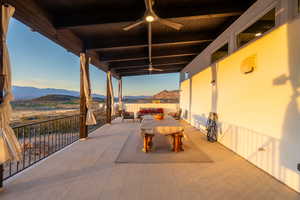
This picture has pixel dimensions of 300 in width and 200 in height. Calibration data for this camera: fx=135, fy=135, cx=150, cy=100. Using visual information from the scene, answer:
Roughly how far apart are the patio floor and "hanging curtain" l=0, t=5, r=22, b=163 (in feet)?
1.80

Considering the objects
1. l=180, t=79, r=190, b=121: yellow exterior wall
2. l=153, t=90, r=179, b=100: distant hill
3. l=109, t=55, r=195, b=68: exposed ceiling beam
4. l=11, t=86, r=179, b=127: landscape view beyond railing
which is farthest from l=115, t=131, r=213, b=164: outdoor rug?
l=153, t=90, r=179, b=100: distant hill

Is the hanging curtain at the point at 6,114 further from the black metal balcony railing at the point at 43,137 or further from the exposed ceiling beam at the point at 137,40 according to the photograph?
the exposed ceiling beam at the point at 137,40

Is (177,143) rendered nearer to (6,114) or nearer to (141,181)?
(141,181)

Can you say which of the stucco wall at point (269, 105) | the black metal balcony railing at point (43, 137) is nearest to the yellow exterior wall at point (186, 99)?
the stucco wall at point (269, 105)

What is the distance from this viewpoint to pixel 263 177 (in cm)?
224

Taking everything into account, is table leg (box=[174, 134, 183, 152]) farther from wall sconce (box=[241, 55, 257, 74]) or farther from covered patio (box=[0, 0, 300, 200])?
wall sconce (box=[241, 55, 257, 74])

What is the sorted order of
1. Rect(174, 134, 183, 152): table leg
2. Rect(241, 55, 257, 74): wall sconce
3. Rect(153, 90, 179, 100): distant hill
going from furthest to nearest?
Rect(153, 90, 179, 100): distant hill
Rect(174, 134, 183, 152): table leg
Rect(241, 55, 257, 74): wall sconce

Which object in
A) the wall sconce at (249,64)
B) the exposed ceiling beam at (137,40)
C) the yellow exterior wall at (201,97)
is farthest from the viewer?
the yellow exterior wall at (201,97)

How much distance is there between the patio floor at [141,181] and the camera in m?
1.83

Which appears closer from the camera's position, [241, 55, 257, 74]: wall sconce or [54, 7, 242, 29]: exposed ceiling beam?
[241, 55, 257, 74]: wall sconce

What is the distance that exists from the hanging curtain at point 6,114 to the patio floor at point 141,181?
548 millimetres

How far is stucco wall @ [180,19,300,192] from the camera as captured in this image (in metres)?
1.92

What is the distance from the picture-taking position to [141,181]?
2.12 meters

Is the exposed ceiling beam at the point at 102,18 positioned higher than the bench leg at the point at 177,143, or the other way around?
Answer: the exposed ceiling beam at the point at 102,18
